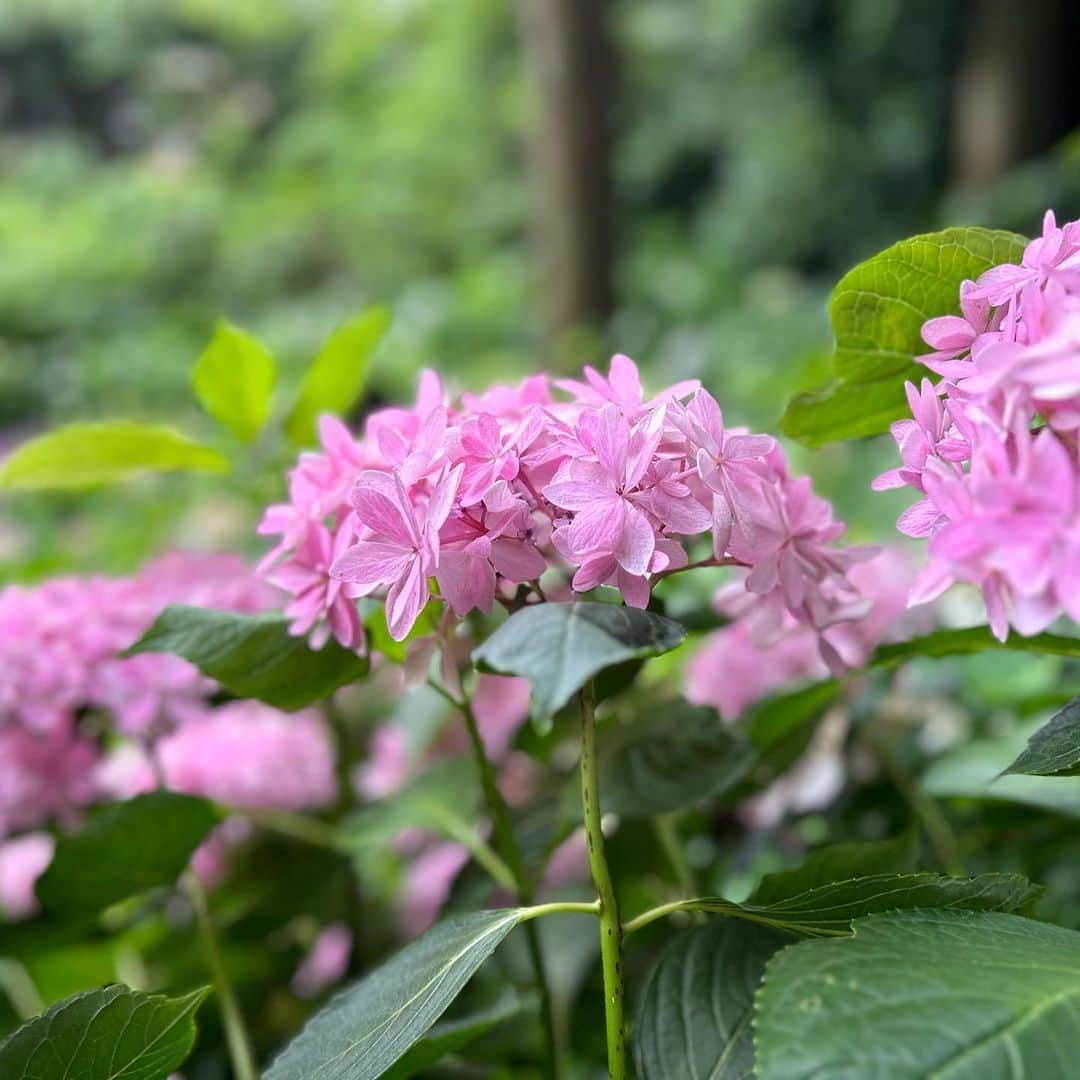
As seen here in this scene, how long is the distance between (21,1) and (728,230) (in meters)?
4.49

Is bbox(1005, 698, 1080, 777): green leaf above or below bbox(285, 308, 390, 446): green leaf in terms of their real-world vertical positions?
below

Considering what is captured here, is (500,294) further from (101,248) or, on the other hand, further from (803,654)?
(803,654)

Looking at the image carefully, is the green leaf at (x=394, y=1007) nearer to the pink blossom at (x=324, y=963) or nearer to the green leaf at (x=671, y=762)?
the green leaf at (x=671, y=762)

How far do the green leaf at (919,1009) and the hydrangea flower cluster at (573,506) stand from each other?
4.1 inches

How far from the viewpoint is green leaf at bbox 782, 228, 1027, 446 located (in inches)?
13.8

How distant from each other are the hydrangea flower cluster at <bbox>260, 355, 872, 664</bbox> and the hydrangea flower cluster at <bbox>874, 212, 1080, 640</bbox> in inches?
1.9

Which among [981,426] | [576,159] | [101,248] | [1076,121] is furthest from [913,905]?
[101,248]

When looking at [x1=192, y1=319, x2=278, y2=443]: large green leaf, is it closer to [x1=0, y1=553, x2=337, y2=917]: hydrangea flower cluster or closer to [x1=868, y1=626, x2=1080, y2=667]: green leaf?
[x1=0, y1=553, x2=337, y2=917]: hydrangea flower cluster

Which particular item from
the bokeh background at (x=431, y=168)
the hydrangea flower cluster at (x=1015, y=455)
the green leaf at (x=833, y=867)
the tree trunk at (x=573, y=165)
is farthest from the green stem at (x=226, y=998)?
the bokeh background at (x=431, y=168)

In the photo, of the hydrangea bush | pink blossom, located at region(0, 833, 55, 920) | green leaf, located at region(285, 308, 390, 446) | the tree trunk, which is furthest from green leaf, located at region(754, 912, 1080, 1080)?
the tree trunk

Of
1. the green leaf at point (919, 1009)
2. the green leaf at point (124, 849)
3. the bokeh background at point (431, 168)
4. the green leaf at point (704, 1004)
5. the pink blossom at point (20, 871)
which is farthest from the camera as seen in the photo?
the bokeh background at point (431, 168)

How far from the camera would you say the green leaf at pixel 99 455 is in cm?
52

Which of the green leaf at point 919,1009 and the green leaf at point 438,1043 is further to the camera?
the green leaf at point 438,1043

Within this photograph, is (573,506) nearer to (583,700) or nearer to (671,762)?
(583,700)
